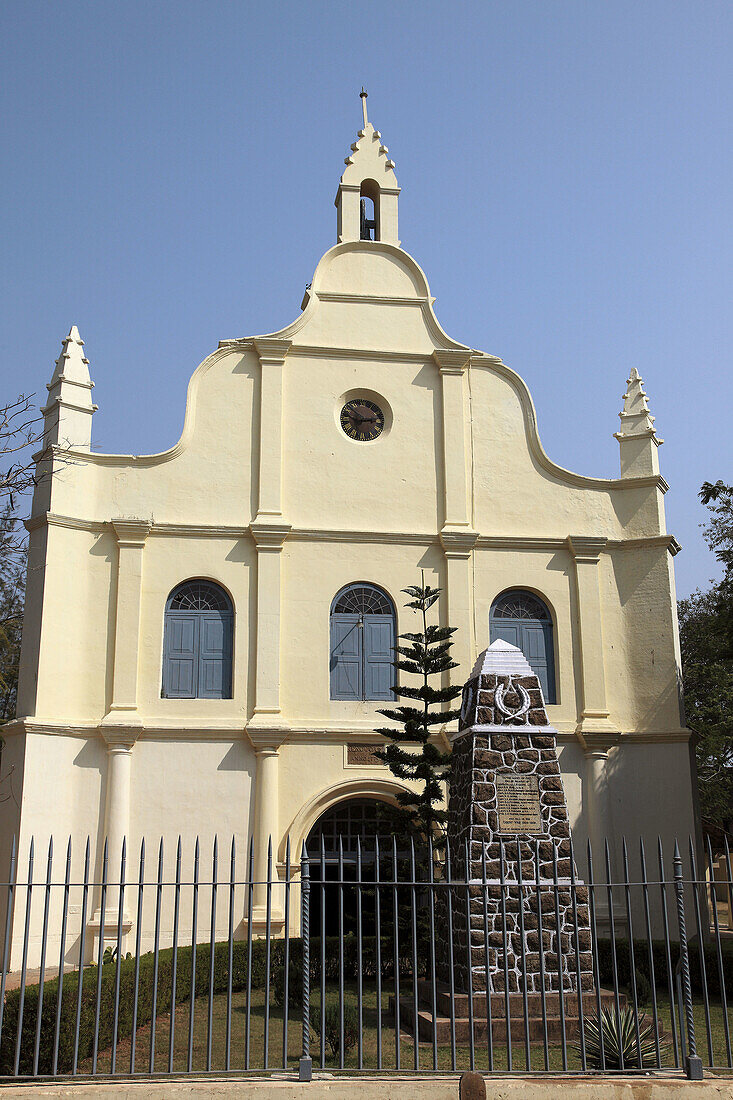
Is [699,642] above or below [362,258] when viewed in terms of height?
below

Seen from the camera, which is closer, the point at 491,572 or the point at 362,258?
the point at 491,572

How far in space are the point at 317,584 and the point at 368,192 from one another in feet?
28.8

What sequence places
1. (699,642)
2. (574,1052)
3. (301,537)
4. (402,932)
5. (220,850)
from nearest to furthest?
(574,1052) < (402,932) < (220,850) < (301,537) < (699,642)

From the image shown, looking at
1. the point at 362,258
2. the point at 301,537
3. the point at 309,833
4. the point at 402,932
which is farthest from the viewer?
the point at 362,258

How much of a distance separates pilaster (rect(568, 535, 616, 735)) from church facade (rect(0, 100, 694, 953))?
0.04 m

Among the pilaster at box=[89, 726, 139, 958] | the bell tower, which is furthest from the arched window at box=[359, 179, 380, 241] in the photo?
the pilaster at box=[89, 726, 139, 958]

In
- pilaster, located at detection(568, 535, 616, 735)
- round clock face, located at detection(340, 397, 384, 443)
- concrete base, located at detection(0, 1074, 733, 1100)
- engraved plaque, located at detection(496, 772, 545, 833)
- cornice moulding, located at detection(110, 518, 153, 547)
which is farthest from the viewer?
round clock face, located at detection(340, 397, 384, 443)

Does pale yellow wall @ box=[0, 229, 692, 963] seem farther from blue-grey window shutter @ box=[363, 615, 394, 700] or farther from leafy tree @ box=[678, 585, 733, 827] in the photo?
leafy tree @ box=[678, 585, 733, 827]

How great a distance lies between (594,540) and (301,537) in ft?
18.0

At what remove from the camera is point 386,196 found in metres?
22.0

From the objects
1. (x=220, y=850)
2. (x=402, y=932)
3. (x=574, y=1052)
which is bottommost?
(x=574, y=1052)

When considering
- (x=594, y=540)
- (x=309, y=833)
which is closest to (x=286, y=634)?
(x=309, y=833)

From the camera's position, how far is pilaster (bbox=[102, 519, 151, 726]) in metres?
17.9

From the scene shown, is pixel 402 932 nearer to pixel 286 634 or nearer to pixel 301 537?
pixel 286 634
